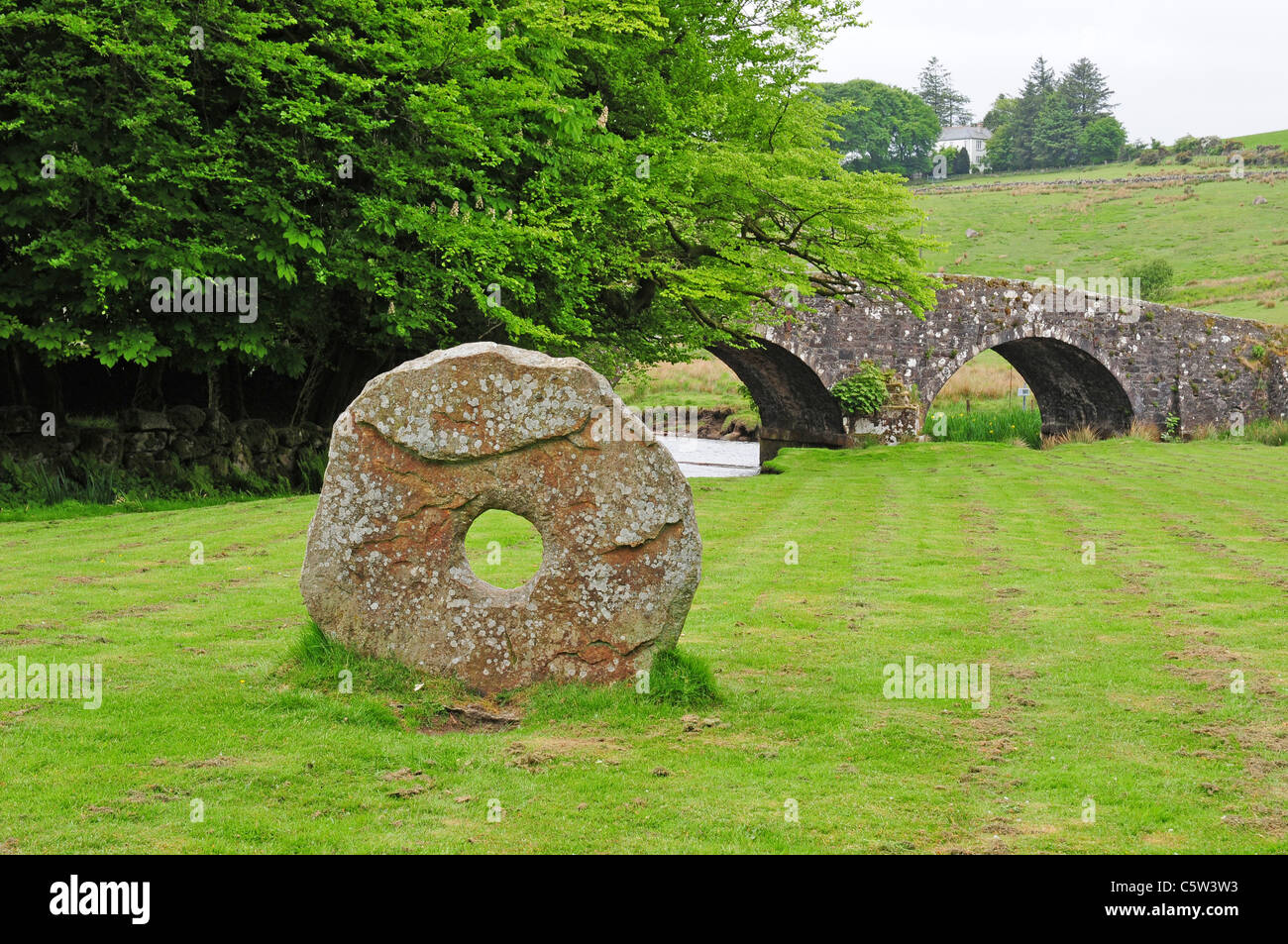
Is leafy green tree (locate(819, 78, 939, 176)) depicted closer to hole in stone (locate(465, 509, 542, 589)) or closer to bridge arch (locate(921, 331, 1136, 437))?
bridge arch (locate(921, 331, 1136, 437))

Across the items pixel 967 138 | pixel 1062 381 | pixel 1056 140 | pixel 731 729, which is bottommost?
pixel 731 729

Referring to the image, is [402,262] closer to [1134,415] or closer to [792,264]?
[792,264]

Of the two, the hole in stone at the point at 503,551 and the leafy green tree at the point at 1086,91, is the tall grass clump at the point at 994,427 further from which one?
the leafy green tree at the point at 1086,91

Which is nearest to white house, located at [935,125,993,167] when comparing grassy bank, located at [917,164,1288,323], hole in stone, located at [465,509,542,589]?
grassy bank, located at [917,164,1288,323]

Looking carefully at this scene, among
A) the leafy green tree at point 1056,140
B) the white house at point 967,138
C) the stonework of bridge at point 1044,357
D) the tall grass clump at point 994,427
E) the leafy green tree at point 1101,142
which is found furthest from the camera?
the white house at point 967,138

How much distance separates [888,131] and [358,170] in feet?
321

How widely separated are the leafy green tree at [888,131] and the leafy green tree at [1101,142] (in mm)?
14218

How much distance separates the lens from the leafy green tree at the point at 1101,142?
346 ft

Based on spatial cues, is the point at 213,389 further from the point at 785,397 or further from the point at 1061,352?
the point at 1061,352

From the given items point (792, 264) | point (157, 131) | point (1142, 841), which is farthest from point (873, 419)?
point (1142, 841)

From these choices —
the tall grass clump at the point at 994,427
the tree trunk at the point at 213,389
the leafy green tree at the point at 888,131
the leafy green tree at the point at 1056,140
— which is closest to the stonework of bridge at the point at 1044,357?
the tall grass clump at the point at 994,427

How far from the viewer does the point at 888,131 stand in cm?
10888

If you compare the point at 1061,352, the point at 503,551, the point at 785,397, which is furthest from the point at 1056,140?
→ the point at 503,551
